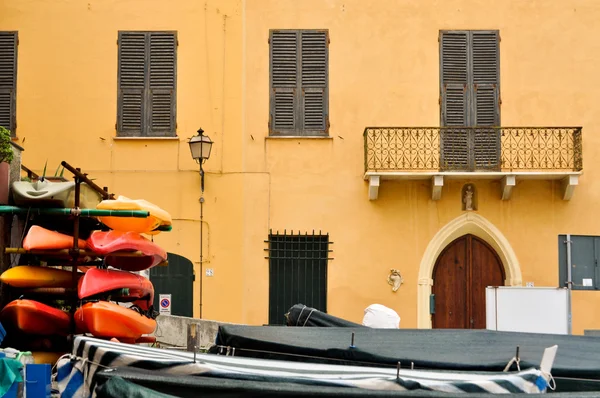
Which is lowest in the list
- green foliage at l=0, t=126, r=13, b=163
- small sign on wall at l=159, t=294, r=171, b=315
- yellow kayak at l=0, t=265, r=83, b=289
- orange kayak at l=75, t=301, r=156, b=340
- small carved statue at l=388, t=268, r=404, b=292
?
small sign on wall at l=159, t=294, r=171, b=315

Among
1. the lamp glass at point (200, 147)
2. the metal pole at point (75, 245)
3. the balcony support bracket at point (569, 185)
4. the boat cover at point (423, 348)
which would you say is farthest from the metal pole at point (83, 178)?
the balcony support bracket at point (569, 185)

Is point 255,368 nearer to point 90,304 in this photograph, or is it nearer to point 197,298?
point 90,304

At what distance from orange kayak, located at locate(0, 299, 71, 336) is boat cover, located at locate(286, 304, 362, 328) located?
219 centimetres

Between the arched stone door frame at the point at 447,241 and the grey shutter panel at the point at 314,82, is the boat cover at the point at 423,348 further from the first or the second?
the grey shutter panel at the point at 314,82

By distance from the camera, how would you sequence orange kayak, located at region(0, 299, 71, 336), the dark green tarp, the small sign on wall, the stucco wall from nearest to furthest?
the dark green tarp < orange kayak, located at region(0, 299, 71, 336) < the small sign on wall < the stucco wall

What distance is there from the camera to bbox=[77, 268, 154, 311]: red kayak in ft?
29.4

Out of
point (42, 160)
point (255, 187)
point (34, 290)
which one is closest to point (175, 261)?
point (255, 187)

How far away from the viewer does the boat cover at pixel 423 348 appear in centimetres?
679

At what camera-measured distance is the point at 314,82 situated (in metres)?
17.7

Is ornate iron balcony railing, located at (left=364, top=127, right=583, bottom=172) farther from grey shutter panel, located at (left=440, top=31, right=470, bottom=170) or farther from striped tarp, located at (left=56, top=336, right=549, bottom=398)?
striped tarp, located at (left=56, top=336, right=549, bottom=398)

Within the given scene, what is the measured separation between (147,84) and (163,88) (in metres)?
0.31

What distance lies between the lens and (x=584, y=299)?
56.7ft

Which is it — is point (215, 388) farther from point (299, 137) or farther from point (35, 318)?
point (299, 137)

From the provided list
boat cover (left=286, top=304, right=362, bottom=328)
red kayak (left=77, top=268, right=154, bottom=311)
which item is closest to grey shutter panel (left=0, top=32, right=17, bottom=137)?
red kayak (left=77, top=268, right=154, bottom=311)
